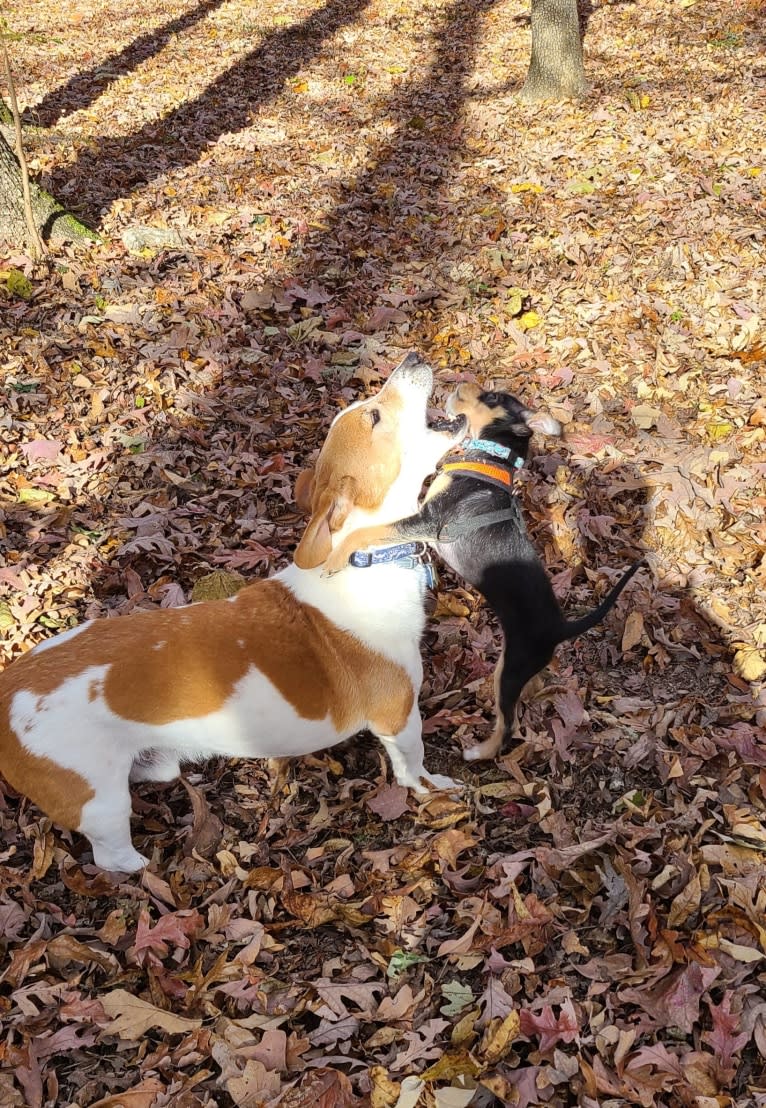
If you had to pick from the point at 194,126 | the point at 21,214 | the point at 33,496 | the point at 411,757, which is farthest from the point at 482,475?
Answer: the point at 194,126

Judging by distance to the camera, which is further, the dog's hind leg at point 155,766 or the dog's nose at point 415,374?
the dog's nose at point 415,374

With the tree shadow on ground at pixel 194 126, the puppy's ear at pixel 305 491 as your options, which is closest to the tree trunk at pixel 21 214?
the tree shadow on ground at pixel 194 126

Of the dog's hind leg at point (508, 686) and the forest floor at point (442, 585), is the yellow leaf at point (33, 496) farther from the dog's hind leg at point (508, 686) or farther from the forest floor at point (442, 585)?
the dog's hind leg at point (508, 686)

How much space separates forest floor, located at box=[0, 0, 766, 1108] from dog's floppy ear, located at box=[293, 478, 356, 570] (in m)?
1.41

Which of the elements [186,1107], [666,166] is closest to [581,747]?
[186,1107]

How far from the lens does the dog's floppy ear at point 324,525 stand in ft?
11.5

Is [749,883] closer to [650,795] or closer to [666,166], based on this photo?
[650,795]

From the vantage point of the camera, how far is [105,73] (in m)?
14.2

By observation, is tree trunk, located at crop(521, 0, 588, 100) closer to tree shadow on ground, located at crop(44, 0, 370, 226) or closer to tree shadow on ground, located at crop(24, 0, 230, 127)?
tree shadow on ground, located at crop(44, 0, 370, 226)

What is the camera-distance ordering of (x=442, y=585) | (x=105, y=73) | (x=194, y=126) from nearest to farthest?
(x=442, y=585), (x=194, y=126), (x=105, y=73)

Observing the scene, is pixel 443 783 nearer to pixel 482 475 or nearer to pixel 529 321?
pixel 482 475

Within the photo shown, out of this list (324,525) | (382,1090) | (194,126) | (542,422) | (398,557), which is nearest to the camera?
(382,1090)

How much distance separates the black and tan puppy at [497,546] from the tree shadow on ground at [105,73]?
424 inches

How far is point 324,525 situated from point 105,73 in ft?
48.1
